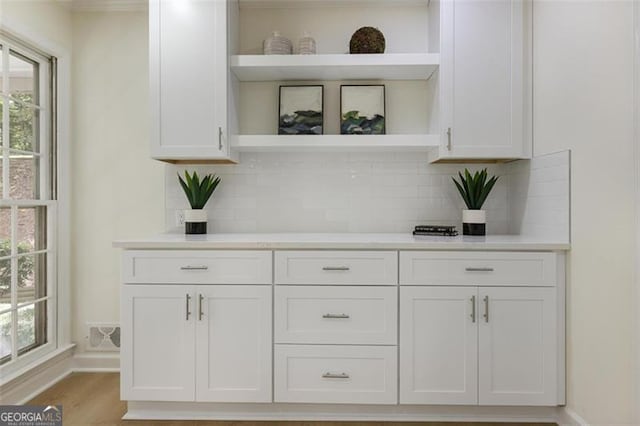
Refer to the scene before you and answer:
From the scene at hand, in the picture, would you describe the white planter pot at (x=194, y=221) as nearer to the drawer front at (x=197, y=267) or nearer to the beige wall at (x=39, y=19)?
the drawer front at (x=197, y=267)

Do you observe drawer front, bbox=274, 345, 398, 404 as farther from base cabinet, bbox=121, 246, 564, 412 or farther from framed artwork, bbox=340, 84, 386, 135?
framed artwork, bbox=340, 84, 386, 135

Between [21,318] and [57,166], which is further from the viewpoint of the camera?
[57,166]

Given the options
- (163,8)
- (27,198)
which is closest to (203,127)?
(163,8)

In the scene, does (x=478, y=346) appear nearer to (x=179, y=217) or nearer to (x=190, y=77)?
(x=179, y=217)

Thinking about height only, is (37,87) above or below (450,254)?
above

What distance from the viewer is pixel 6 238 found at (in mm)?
2451

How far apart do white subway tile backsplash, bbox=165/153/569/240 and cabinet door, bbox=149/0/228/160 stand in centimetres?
38

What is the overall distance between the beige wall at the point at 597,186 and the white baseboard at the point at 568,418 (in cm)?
3

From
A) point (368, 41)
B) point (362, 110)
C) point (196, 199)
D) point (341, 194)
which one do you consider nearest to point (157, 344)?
point (196, 199)

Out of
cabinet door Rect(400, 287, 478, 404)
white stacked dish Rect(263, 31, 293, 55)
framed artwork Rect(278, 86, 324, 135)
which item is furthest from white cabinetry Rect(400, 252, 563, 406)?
white stacked dish Rect(263, 31, 293, 55)

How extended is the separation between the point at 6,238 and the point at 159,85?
1.22 m

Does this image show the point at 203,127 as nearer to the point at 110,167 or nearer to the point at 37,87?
the point at 110,167

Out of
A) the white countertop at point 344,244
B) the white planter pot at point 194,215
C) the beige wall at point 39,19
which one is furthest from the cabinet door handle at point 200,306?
the beige wall at point 39,19

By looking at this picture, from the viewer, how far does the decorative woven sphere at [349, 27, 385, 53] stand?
2.60 metres
